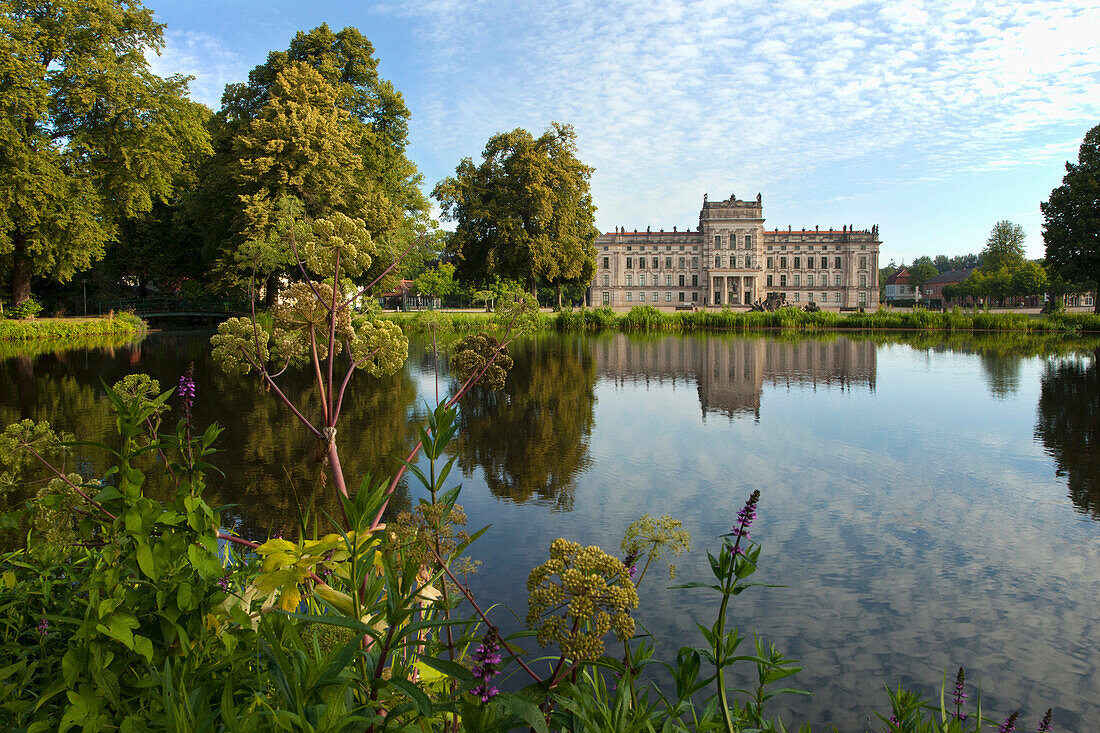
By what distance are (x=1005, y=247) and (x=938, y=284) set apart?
2933cm

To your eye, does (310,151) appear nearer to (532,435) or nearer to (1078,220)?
(532,435)

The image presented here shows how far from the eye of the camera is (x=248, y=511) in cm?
480

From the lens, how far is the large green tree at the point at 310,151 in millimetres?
23672

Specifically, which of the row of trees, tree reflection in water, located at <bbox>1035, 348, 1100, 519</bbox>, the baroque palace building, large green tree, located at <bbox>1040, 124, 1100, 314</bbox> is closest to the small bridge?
the row of trees

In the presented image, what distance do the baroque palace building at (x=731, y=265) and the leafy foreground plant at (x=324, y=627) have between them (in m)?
96.0

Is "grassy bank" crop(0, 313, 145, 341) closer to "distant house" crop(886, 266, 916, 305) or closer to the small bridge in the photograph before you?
the small bridge

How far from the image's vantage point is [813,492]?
5570 mm

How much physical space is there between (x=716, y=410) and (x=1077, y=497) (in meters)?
4.95

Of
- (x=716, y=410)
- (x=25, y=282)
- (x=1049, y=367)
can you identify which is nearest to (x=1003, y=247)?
(x=1049, y=367)

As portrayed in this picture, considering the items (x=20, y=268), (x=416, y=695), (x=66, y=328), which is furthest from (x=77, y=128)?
(x=416, y=695)

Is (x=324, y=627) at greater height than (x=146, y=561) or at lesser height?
lesser

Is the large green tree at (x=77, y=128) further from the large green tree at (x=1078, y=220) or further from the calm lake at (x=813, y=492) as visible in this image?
the large green tree at (x=1078, y=220)

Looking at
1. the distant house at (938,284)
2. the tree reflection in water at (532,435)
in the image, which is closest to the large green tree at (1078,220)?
the tree reflection in water at (532,435)

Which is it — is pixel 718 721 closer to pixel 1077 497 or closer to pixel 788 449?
pixel 1077 497
